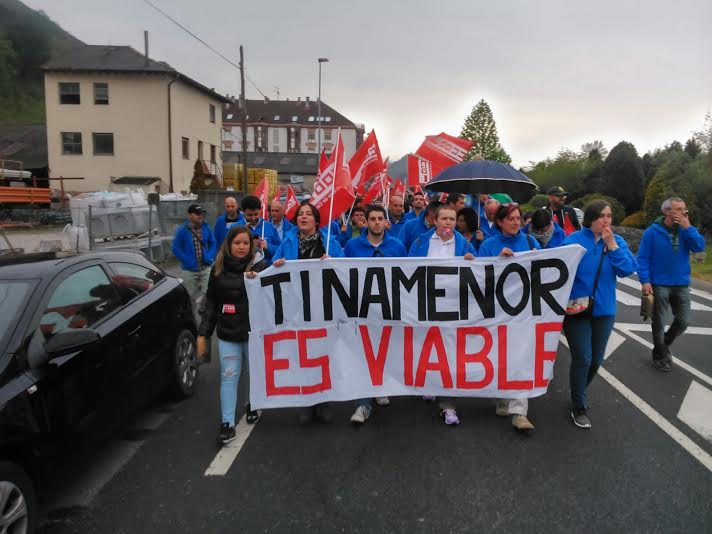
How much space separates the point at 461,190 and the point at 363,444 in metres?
3.66

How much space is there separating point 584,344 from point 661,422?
970 mm

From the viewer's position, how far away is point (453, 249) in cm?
473

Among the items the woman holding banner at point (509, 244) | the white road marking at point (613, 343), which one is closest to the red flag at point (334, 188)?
the woman holding banner at point (509, 244)

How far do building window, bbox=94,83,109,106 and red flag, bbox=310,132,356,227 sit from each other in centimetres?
3273

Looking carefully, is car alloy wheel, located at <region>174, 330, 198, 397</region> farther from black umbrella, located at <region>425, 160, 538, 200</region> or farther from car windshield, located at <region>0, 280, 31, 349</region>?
black umbrella, located at <region>425, 160, 538, 200</region>

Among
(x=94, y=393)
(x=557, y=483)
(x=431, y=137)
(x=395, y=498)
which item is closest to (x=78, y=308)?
(x=94, y=393)

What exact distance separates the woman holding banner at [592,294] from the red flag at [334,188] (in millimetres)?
2098

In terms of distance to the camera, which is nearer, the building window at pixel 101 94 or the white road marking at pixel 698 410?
the white road marking at pixel 698 410

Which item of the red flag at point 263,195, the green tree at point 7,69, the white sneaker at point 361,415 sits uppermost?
the green tree at point 7,69

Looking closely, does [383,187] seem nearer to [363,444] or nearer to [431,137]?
[431,137]

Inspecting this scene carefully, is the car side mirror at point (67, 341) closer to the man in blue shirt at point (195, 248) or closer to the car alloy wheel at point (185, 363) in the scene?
the car alloy wheel at point (185, 363)

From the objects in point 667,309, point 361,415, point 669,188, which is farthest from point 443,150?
point 669,188

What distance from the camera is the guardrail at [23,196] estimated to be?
2589 cm

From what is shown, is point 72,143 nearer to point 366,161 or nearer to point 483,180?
point 366,161
